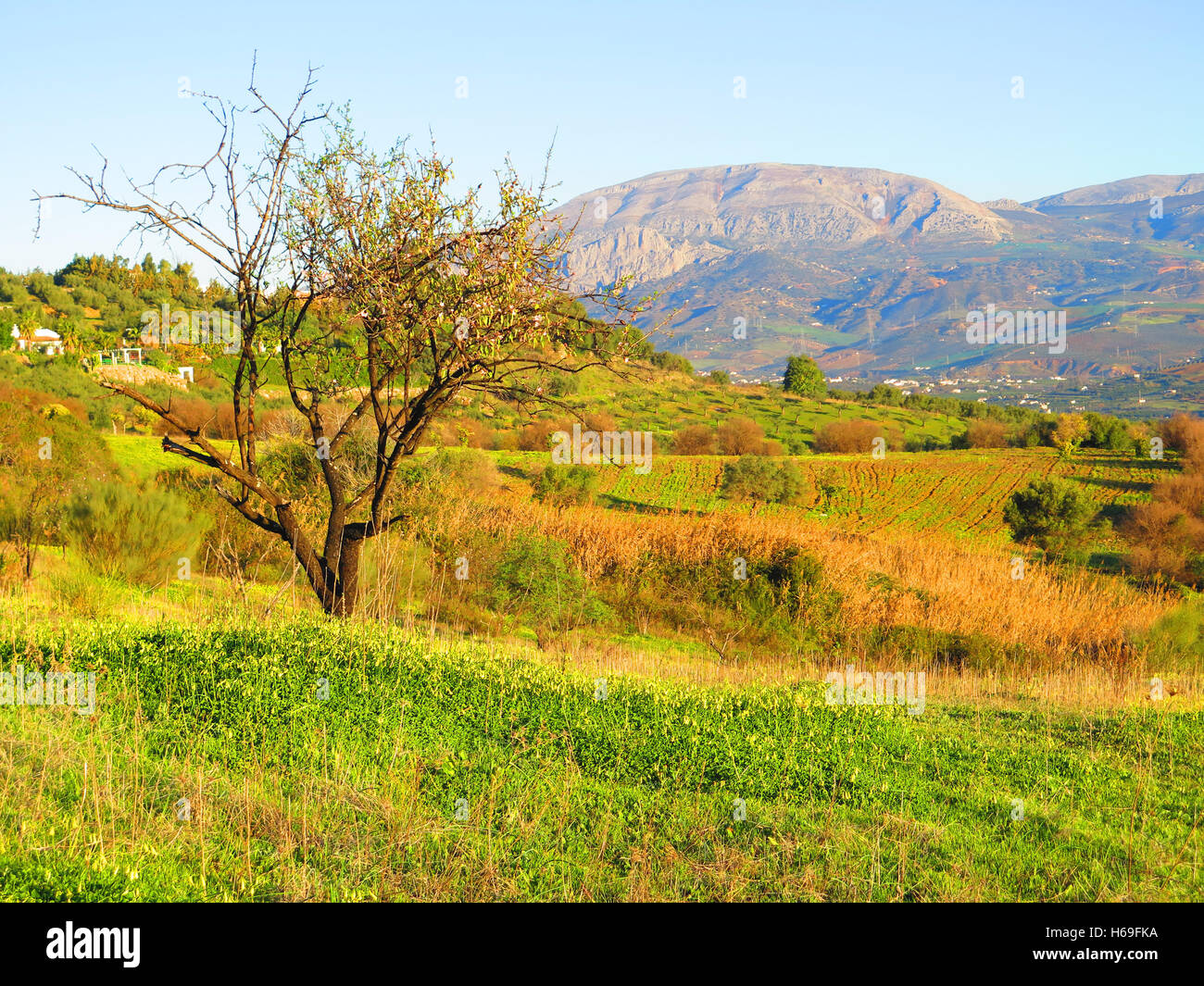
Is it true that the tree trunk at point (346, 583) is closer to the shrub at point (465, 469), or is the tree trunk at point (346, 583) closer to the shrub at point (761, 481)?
the shrub at point (465, 469)

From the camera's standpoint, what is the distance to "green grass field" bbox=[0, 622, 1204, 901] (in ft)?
13.7

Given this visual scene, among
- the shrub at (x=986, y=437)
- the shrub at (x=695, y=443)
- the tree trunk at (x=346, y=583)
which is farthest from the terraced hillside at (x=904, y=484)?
Answer: the tree trunk at (x=346, y=583)

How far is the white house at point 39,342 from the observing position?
166ft

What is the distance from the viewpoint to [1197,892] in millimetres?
4383

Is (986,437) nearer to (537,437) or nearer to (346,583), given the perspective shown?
(537,437)

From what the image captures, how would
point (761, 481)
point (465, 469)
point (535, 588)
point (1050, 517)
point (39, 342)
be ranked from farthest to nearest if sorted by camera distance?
point (39, 342) → point (761, 481) → point (1050, 517) → point (465, 469) → point (535, 588)

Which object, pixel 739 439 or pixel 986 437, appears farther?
pixel 986 437

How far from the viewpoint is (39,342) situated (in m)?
52.5

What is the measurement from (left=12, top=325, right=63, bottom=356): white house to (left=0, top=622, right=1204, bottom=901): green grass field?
2025 inches

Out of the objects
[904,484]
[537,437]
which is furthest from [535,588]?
[904,484]

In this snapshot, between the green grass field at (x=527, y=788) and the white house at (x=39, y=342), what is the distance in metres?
51.4

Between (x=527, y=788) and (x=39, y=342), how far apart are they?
58.7 meters
